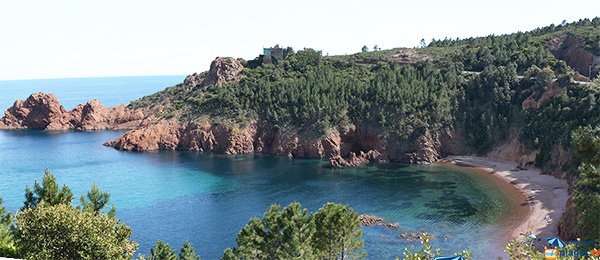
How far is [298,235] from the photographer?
37969 mm

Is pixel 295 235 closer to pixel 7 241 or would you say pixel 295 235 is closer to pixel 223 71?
pixel 7 241

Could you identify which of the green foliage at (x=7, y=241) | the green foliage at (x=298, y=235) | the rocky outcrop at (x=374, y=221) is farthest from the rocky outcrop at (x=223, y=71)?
the green foliage at (x=7, y=241)

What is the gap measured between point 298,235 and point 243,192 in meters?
42.7

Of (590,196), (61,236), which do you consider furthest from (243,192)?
(61,236)

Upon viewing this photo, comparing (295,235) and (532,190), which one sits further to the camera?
(532,190)

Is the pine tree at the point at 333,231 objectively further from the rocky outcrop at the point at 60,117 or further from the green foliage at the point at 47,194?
the rocky outcrop at the point at 60,117

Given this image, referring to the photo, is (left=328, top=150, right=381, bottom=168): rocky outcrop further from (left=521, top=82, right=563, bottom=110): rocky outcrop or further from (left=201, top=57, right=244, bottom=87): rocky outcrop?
(left=201, top=57, right=244, bottom=87): rocky outcrop

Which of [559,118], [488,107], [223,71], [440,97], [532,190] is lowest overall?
[532,190]

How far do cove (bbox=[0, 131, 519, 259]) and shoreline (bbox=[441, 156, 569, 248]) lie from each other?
7.64 ft

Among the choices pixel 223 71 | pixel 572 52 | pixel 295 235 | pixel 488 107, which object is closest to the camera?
pixel 295 235

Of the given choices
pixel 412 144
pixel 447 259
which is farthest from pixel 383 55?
pixel 447 259

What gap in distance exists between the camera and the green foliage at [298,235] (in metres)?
37.8

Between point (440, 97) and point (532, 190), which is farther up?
point (440, 97)

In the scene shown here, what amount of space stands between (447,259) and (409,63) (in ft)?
308
